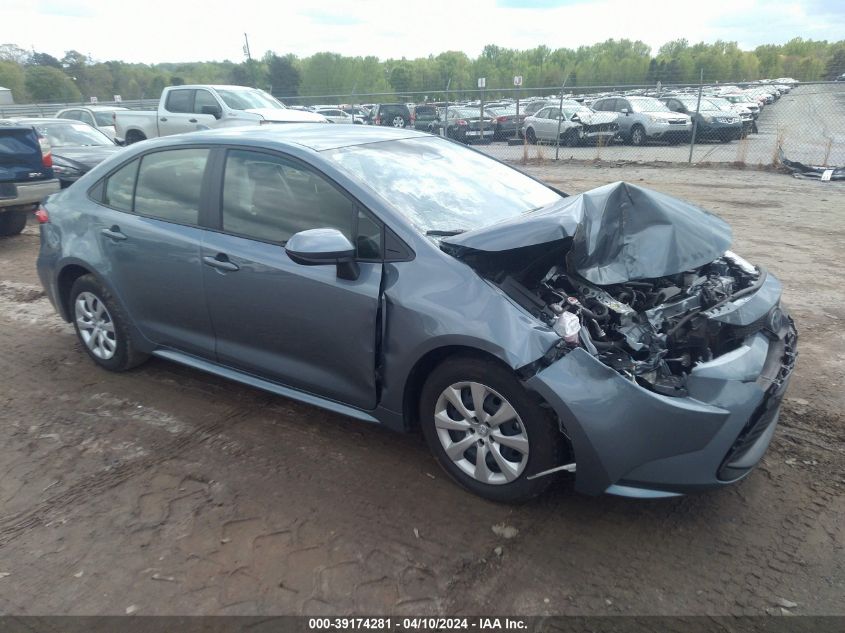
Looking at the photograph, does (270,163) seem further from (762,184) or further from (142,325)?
(762,184)

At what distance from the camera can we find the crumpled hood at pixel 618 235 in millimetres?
3080

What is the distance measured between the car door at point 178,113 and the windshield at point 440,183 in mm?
12458

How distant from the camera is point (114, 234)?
169 inches

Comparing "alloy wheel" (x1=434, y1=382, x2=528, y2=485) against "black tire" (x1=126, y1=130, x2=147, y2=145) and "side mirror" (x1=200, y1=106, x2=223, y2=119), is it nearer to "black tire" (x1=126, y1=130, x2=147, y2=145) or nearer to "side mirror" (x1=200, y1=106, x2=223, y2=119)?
"side mirror" (x1=200, y1=106, x2=223, y2=119)

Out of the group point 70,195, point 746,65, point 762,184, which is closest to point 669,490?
point 70,195

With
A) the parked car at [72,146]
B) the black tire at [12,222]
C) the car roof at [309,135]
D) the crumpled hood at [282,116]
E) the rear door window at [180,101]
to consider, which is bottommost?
the black tire at [12,222]

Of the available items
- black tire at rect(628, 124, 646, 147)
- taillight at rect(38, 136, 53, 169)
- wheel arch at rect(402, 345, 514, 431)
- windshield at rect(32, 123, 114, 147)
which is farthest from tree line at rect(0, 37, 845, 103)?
wheel arch at rect(402, 345, 514, 431)

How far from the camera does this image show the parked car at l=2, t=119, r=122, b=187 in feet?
35.1

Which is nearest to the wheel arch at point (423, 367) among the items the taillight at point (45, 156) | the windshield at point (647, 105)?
the taillight at point (45, 156)

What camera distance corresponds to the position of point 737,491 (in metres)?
3.18

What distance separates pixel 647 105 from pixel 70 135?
665 inches

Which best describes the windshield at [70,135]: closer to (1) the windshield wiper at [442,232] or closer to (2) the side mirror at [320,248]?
(2) the side mirror at [320,248]

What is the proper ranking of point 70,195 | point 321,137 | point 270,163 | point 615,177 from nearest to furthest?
point 270,163 < point 321,137 < point 70,195 < point 615,177

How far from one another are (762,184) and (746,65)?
2130 inches
